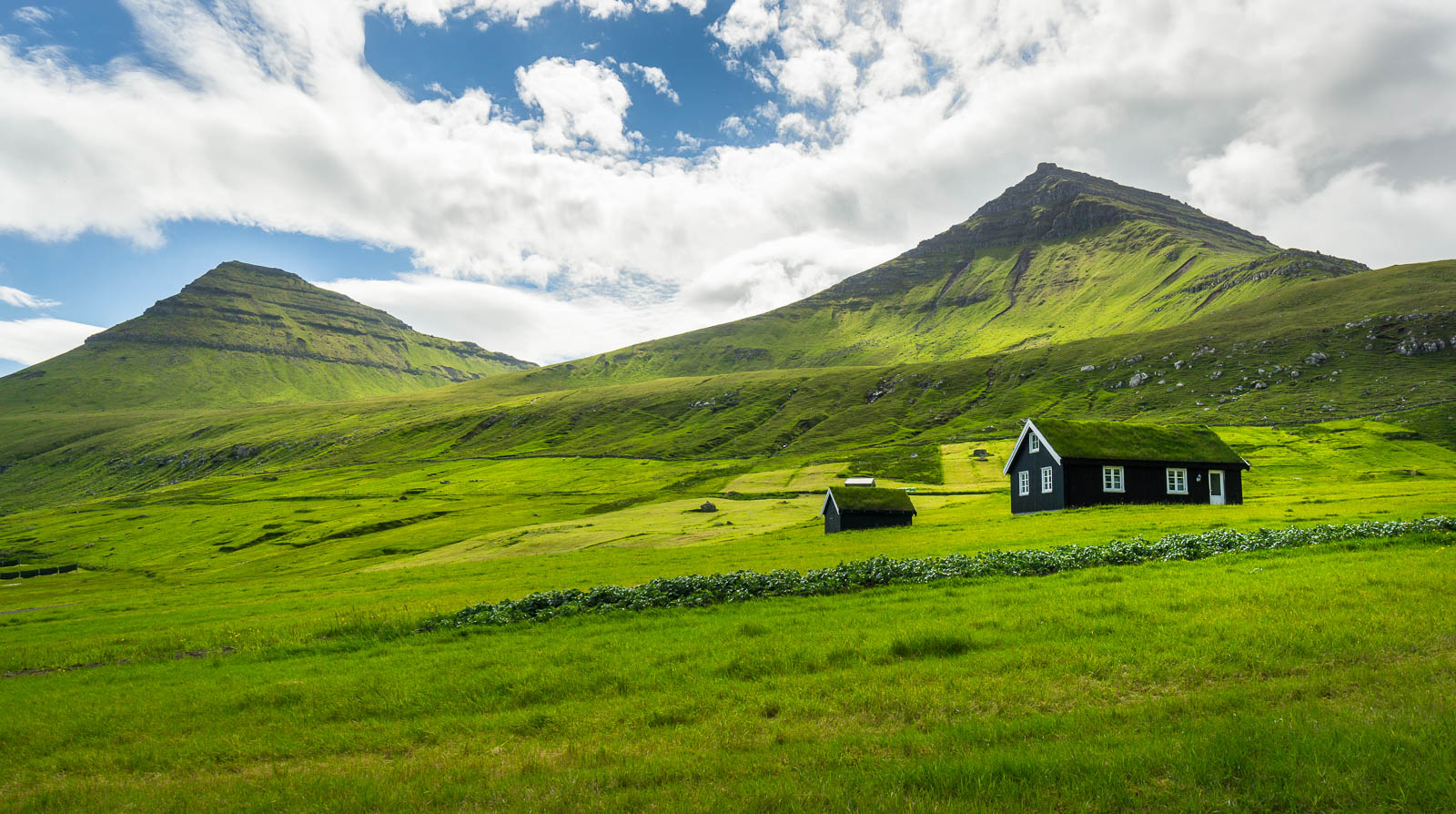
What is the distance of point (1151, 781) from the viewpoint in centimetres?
727

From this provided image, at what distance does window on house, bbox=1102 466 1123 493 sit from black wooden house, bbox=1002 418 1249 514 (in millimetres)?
78

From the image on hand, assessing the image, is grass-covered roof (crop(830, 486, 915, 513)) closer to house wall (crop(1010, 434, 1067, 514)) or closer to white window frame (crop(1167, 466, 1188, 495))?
house wall (crop(1010, 434, 1067, 514))

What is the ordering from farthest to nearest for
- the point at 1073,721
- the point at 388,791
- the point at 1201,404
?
the point at 1201,404, the point at 1073,721, the point at 388,791

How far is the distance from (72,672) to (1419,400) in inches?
8664

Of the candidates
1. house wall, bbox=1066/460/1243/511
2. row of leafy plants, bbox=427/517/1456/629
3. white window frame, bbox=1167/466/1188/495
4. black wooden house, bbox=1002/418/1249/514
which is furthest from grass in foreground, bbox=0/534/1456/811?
white window frame, bbox=1167/466/1188/495

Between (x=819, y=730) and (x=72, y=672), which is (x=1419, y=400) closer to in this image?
(x=819, y=730)

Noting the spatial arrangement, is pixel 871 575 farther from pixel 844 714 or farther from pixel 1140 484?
pixel 1140 484

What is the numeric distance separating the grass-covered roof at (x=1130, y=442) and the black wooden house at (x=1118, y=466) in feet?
0.25

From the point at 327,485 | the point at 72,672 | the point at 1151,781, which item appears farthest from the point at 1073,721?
the point at 327,485

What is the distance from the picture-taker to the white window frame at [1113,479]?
57.9 m

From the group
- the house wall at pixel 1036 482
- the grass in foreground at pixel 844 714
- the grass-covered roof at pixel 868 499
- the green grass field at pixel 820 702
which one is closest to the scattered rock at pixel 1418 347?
the house wall at pixel 1036 482

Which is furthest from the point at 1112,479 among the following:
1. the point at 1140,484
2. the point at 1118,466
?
the point at 1140,484

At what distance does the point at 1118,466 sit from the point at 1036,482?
21.8 feet

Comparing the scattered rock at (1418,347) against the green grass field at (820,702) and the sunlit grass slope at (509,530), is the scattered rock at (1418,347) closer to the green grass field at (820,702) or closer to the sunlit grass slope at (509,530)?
the sunlit grass slope at (509,530)
